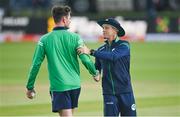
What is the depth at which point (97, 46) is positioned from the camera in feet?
111

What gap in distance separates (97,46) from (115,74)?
23.4 m

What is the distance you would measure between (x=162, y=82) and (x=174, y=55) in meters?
9.35

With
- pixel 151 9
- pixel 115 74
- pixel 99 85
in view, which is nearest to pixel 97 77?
pixel 115 74

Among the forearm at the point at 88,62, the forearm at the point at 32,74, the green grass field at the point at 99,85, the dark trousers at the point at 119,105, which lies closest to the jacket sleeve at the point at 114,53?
the forearm at the point at 88,62

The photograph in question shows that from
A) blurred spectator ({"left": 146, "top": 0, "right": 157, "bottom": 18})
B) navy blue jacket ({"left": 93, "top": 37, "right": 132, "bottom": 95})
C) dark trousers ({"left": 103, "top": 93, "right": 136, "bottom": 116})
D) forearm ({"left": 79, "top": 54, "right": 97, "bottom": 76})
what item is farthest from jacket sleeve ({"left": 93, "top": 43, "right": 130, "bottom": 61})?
blurred spectator ({"left": 146, "top": 0, "right": 157, "bottom": 18})

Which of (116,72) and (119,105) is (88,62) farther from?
(119,105)

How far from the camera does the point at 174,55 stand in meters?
31.4

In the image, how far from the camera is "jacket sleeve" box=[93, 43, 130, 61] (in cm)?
1030

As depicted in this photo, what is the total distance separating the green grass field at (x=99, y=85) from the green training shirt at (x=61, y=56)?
A: 16.8ft

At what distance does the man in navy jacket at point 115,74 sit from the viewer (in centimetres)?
1042

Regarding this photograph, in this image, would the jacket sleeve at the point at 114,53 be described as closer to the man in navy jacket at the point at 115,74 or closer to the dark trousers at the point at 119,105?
the man in navy jacket at the point at 115,74

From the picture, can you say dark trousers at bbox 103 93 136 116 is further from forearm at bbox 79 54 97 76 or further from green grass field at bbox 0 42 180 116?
green grass field at bbox 0 42 180 116

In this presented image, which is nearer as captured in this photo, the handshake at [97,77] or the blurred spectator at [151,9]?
the handshake at [97,77]

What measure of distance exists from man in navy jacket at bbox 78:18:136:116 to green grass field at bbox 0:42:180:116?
4586mm
